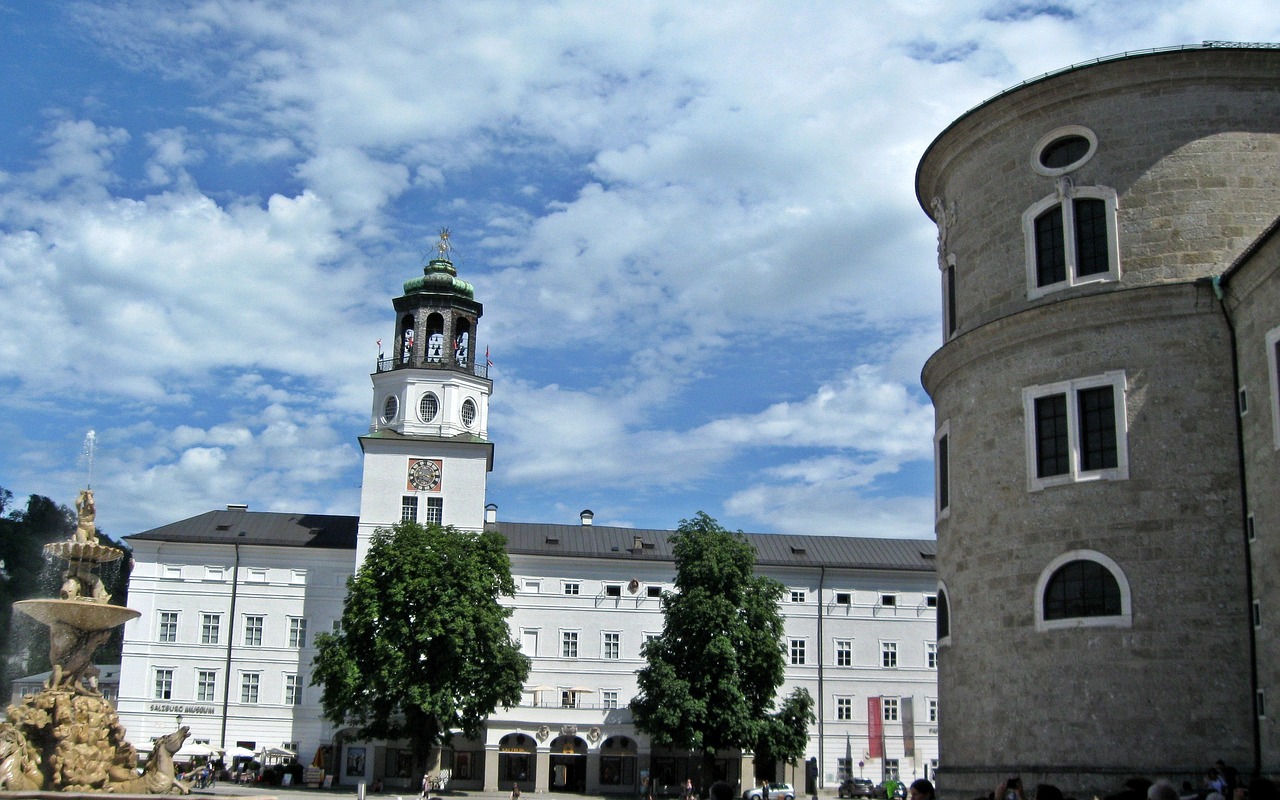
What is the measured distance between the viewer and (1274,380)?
19.9 meters

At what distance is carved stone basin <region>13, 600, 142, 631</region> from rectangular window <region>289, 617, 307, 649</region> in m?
39.4

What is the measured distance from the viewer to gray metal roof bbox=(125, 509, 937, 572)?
211ft

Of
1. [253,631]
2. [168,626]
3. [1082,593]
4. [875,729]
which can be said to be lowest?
[875,729]

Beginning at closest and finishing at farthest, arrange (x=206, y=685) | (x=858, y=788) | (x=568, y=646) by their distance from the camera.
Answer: (x=858, y=788)
(x=206, y=685)
(x=568, y=646)

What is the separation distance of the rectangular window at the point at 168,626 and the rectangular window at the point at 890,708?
→ 36122mm

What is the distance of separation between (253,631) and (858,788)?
30.9 m

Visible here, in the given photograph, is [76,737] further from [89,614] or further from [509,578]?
[509,578]

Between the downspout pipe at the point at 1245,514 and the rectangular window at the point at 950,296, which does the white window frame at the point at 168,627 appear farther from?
the downspout pipe at the point at 1245,514

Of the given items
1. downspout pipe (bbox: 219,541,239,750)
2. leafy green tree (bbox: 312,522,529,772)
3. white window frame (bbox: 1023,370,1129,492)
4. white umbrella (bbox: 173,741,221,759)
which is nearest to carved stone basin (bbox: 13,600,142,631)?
white window frame (bbox: 1023,370,1129,492)

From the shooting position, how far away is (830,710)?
209ft

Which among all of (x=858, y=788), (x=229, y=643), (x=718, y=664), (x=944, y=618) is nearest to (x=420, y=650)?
(x=718, y=664)

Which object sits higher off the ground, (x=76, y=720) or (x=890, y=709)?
(x=76, y=720)

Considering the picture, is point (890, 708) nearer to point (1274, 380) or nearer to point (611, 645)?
point (611, 645)

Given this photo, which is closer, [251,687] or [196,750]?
[196,750]
